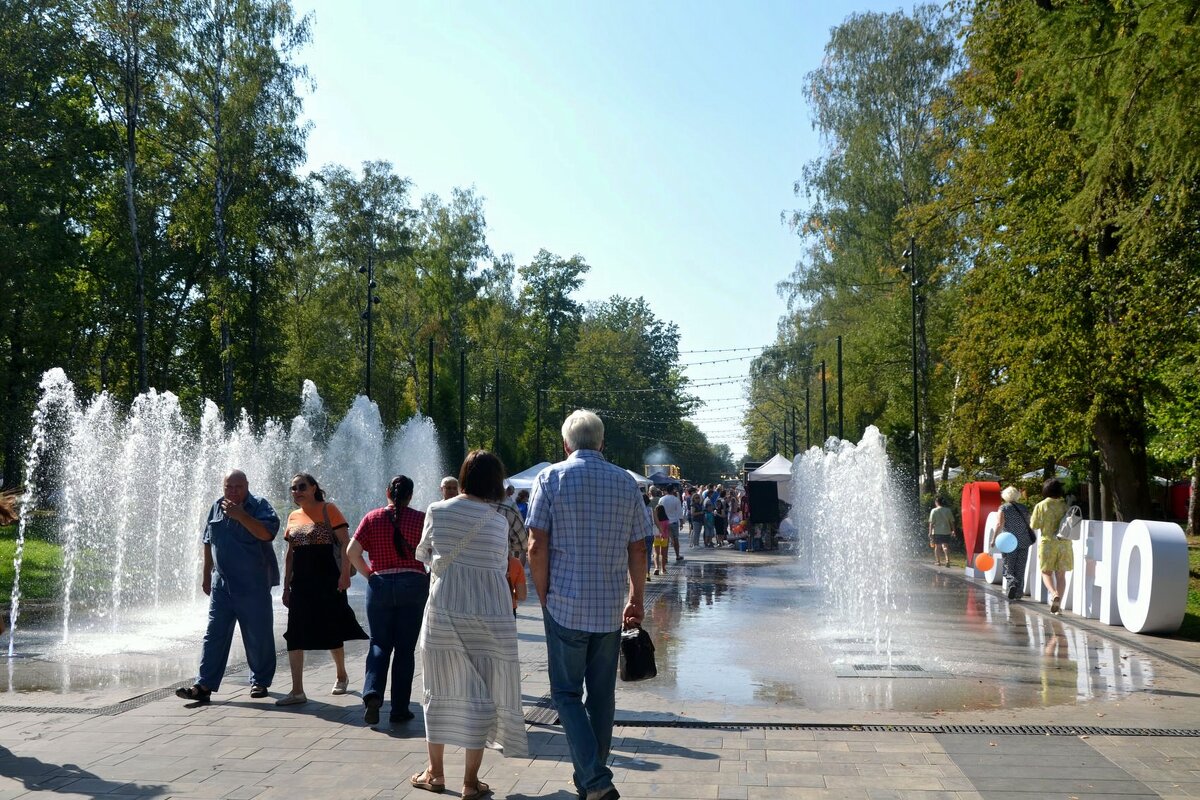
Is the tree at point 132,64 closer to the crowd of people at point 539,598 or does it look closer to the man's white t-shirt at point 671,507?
the man's white t-shirt at point 671,507

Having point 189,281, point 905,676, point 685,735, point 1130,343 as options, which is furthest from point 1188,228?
point 189,281

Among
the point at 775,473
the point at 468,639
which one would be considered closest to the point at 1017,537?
the point at 468,639

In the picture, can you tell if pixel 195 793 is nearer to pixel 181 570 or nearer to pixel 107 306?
pixel 181 570

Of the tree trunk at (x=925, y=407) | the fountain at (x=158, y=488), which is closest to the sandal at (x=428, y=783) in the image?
the fountain at (x=158, y=488)

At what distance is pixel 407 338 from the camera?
5997 centimetres

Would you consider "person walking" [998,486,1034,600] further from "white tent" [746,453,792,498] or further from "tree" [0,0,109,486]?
"tree" [0,0,109,486]

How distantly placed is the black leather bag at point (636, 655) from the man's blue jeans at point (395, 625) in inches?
90.0

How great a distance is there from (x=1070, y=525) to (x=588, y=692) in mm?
10139

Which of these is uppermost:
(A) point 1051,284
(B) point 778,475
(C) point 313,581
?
(A) point 1051,284

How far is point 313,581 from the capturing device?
8320 mm

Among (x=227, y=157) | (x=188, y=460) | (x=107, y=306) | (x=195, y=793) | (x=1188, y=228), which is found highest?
(x=227, y=157)

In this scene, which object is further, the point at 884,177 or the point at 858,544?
the point at 884,177

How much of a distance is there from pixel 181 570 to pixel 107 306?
2375cm

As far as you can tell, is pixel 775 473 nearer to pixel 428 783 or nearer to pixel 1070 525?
pixel 1070 525
